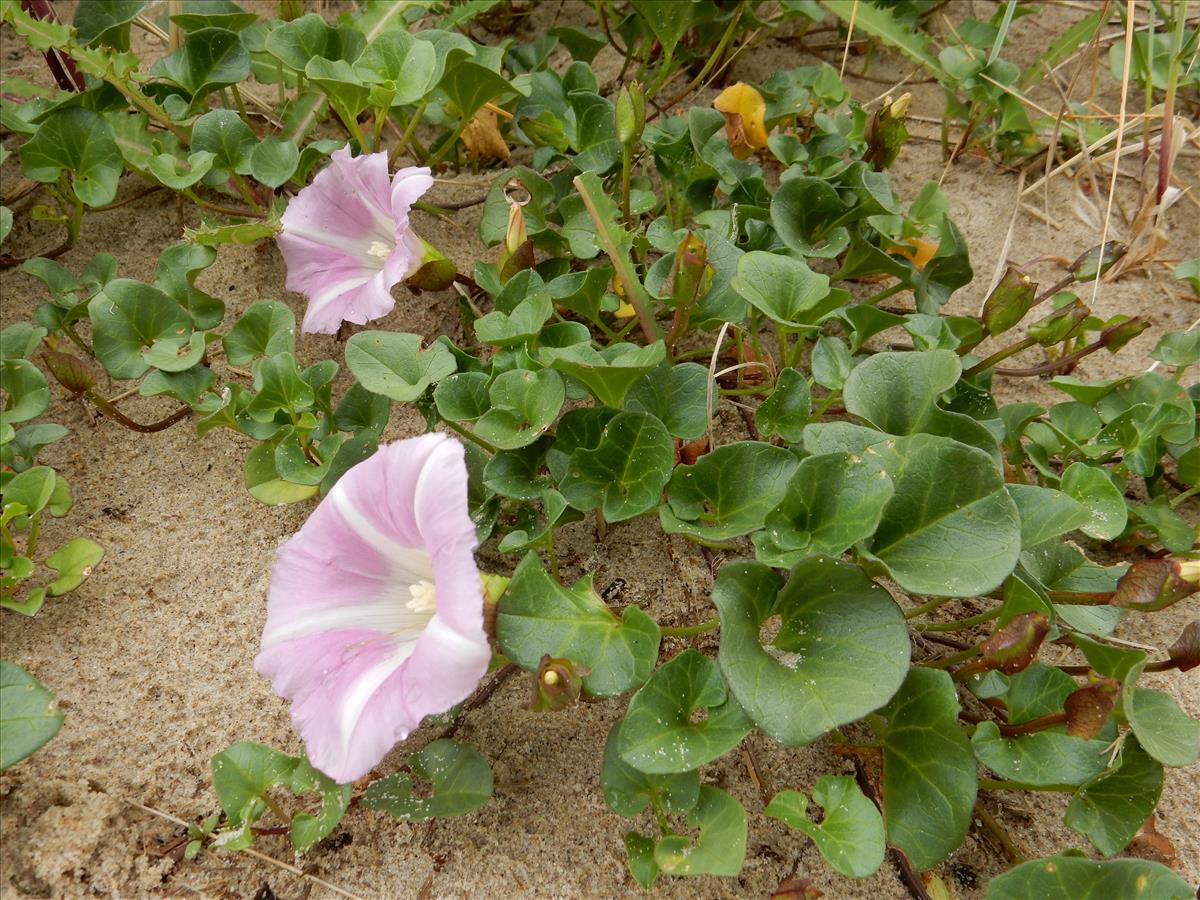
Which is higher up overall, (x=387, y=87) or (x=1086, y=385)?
(x=387, y=87)

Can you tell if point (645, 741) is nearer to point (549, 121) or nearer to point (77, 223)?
point (549, 121)

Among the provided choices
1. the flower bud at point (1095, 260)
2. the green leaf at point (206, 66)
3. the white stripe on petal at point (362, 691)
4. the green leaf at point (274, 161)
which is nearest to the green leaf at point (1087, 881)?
the white stripe on petal at point (362, 691)

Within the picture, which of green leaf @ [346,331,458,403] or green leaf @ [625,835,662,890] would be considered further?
green leaf @ [346,331,458,403]

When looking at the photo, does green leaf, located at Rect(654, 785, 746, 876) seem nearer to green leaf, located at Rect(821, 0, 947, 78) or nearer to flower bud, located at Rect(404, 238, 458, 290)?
flower bud, located at Rect(404, 238, 458, 290)

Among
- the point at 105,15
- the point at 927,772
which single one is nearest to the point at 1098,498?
the point at 927,772

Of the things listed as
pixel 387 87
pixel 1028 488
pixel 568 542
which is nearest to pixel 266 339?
pixel 387 87

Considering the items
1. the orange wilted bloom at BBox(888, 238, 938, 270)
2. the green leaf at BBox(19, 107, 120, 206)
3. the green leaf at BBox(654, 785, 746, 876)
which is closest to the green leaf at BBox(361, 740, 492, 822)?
the green leaf at BBox(654, 785, 746, 876)
